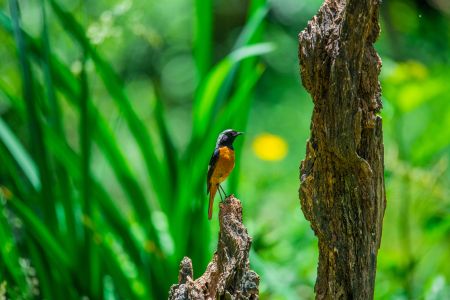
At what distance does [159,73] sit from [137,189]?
4818mm

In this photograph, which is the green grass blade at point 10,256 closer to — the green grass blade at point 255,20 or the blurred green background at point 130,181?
the blurred green background at point 130,181

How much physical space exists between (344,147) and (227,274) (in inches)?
16.7

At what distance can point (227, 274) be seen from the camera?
79.0 inches

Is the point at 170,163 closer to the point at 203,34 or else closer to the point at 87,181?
the point at 87,181

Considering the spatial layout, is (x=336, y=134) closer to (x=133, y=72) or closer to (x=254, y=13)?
(x=254, y=13)

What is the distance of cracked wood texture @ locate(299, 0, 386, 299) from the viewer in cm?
193

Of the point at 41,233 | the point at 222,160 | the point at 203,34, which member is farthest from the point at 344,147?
the point at 203,34

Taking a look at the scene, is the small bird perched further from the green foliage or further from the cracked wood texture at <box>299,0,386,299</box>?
the cracked wood texture at <box>299,0,386,299</box>

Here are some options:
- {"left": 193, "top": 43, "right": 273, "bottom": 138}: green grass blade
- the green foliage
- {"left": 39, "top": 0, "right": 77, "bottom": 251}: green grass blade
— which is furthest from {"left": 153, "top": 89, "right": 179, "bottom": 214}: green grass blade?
{"left": 39, "top": 0, "right": 77, "bottom": 251}: green grass blade

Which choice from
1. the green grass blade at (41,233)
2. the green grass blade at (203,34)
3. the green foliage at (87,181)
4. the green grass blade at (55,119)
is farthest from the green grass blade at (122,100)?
the green grass blade at (41,233)

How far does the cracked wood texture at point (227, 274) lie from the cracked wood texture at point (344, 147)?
0.19m

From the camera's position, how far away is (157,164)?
344cm

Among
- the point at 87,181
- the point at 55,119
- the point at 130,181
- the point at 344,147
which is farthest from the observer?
the point at 130,181

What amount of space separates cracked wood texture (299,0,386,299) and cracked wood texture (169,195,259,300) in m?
0.19
